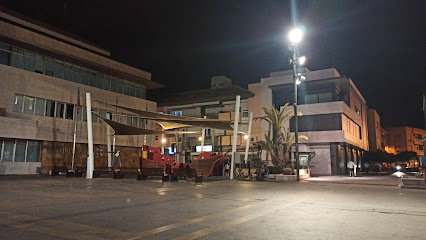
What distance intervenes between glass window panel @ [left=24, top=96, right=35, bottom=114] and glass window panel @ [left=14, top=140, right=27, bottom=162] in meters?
2.85

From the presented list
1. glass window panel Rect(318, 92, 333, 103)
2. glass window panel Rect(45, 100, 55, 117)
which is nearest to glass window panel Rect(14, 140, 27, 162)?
glass window panel Rect(45, 100, 55, 117)

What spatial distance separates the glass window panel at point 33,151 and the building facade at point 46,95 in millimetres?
83

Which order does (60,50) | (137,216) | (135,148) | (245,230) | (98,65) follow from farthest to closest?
(135,148)
(98,65)
(60,50)
(137,216)
(245,230)

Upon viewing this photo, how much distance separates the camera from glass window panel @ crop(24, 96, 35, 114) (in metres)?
27.0

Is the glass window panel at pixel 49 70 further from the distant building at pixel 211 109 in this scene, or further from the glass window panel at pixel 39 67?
the distant building at pixel 211 109

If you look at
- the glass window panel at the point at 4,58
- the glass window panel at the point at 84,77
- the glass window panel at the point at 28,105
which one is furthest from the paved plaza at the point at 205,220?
the glass window panel at the point at 84,77

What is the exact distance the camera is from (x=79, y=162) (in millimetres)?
31031

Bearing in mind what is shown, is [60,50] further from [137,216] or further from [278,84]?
[137,216]

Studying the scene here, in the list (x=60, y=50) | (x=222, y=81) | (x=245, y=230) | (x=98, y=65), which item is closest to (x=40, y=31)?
(x=60, y=50)

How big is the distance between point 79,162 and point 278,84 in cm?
2626

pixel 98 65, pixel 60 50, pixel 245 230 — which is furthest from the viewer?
pixel 98 65

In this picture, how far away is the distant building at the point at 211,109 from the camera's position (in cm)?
4347

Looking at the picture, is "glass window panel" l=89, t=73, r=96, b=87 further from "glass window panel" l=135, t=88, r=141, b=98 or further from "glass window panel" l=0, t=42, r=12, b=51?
"glass window panel" l=0, t=42, r=12, b=51

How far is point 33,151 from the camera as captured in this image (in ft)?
89.2
